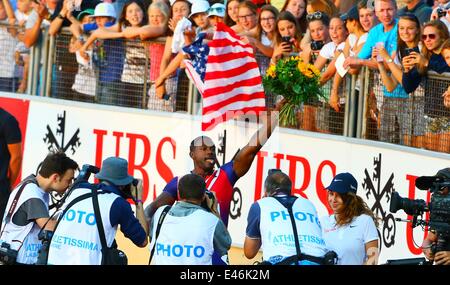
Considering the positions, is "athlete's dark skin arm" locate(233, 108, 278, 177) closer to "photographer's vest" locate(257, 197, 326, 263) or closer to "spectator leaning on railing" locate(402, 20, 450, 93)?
"photographer's vest" locate(257, 197, 326, 263)

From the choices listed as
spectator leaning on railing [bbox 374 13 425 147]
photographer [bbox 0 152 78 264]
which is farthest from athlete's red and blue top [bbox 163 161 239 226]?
spectator leaning on railing [bbox 374 13 425 147]

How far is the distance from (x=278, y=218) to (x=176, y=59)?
6.46 m

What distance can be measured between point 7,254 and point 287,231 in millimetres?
2894

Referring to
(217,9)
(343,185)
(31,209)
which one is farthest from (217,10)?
(31,209)

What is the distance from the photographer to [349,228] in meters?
13.5

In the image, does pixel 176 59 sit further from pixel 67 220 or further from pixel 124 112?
pixel 67 220

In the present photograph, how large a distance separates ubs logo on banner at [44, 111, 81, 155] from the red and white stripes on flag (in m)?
4.85

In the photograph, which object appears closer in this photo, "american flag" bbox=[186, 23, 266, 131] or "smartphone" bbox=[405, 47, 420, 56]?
"american flag" bbox=[186, 23, 266, 131]

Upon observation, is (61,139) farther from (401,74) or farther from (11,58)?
(401,74)

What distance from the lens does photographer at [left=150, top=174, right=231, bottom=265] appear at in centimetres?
1238

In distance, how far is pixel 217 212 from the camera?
42.2 feet
